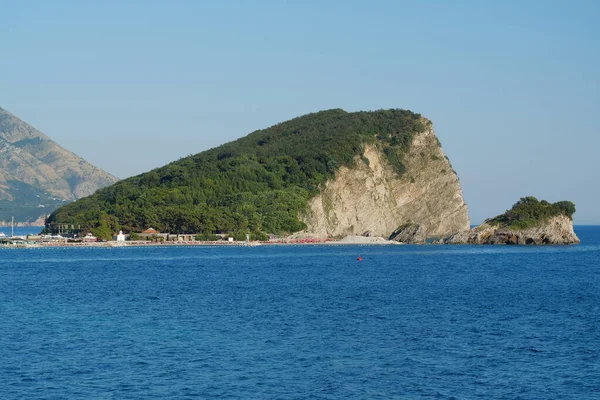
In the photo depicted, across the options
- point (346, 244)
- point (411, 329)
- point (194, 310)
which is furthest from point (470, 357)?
point (346, 244)

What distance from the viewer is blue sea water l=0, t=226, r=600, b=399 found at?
36.4m

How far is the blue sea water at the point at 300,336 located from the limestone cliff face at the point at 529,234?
7796 centimetres

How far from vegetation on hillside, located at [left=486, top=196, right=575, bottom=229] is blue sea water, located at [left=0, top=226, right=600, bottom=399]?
249ft

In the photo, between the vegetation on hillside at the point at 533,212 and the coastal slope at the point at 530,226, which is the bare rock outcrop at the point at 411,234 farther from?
the vegetation on hillside at the point at 533,212

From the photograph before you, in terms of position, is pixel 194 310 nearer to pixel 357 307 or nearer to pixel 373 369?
pixel 357 307

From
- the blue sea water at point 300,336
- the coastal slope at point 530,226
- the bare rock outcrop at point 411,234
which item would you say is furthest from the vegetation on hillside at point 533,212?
the blue sea water at point 300,336

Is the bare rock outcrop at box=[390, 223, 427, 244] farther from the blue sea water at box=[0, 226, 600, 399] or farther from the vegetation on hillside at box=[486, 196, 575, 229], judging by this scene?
the blue sea water at box=[0, 226, 600, 399]

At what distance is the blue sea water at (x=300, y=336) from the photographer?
36375mm

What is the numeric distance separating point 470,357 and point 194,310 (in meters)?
22.9

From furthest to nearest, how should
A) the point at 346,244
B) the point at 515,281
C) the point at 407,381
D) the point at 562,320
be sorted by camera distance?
the point at 346,244 < the point at 515,281 < the point at 562,320 < the point at 407,381

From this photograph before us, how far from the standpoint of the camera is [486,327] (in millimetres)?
51500

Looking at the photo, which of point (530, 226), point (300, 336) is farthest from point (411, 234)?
point (300, 336)

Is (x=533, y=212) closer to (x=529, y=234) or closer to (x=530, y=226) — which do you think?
(x=530, y=226)

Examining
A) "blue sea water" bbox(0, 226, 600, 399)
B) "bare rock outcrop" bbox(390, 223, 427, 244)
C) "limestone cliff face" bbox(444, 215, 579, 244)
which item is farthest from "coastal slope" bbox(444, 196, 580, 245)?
"blue sea water" bbox(0, 226, 600, 399)
